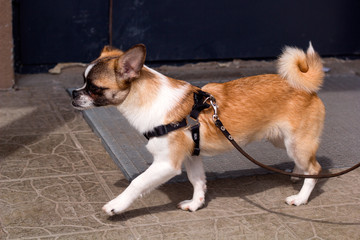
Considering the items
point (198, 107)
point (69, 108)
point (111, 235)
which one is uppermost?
point (198, 107)

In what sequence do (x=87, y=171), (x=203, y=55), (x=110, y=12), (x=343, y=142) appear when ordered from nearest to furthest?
1. (x=87, y=171)
2. (x=343, y=142)
3. (x=110, y=12)
4. (x=203, y=55)

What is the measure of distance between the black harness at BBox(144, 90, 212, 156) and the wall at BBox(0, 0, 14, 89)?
11.0ft

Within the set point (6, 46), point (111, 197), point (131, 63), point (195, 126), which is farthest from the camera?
point (6, 46)

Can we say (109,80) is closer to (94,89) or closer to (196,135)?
(94,89)

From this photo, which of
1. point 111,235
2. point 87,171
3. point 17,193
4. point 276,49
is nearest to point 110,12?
point 276,49

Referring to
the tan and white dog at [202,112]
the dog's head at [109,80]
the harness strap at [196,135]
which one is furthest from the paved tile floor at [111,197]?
the dog's head at [109,80]

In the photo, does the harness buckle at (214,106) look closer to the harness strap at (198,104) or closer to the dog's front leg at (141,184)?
the harness strap at (198,104)

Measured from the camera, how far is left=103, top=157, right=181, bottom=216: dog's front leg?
14.0 ft

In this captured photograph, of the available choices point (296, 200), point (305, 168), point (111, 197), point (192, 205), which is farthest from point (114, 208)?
point (305, 168)

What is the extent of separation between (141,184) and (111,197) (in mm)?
614

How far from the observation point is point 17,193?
15.6ft

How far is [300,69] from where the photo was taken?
4.72m

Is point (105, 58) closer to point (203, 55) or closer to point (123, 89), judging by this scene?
point (123, 89)

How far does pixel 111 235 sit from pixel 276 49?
5146 mm
